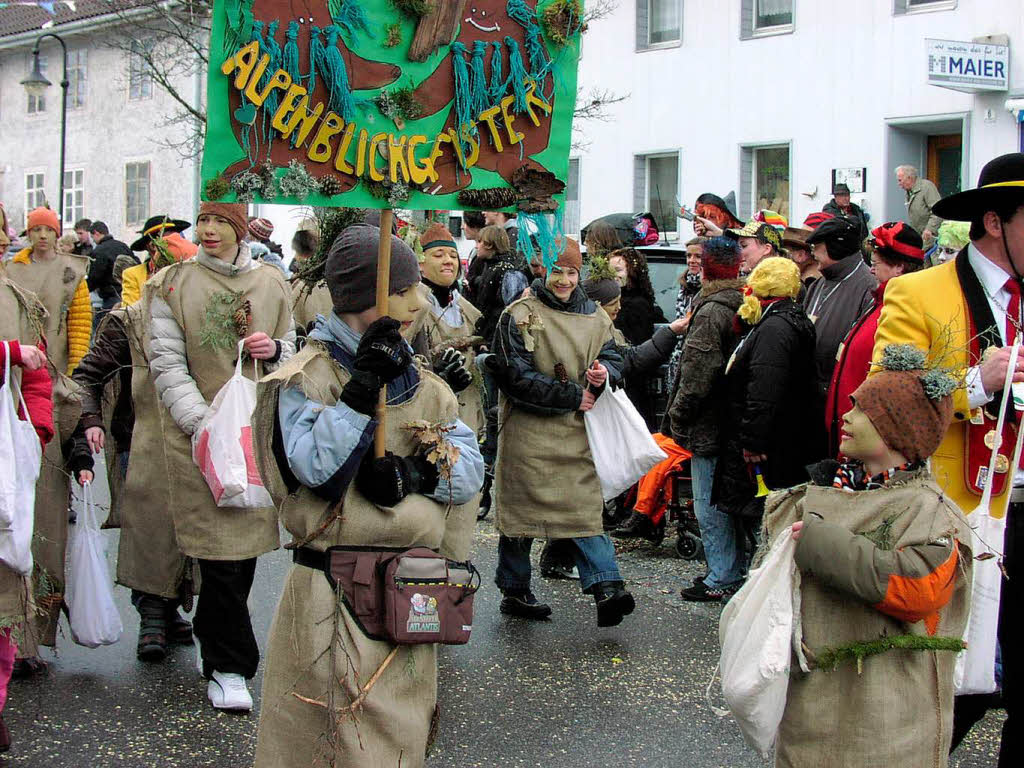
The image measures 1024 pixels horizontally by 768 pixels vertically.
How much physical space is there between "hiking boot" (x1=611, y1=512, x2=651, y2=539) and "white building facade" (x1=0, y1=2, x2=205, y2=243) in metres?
23.9

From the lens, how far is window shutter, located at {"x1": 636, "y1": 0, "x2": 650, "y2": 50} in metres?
23.0

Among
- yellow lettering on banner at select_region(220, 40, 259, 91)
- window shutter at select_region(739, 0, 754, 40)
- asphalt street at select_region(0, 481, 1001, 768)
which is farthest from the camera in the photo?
window shutter at select_region(739, 0, 754, 40)

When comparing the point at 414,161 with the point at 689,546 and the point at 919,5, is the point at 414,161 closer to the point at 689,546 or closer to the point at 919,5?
the point at 689,546

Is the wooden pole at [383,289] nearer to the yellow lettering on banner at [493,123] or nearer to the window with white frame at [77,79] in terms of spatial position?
the yellow lettering on banner at [493,123]

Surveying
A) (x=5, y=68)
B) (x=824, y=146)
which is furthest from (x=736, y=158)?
(x=5, y=68)

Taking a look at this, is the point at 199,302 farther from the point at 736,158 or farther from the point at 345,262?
the point at 736,158

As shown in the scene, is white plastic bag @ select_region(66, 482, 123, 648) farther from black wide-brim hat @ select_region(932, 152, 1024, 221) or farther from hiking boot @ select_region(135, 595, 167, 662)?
black wide-brim hat @ select_region(932, 152, 1024, 221)

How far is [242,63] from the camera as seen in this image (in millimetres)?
3459

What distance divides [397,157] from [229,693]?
9.00 feet

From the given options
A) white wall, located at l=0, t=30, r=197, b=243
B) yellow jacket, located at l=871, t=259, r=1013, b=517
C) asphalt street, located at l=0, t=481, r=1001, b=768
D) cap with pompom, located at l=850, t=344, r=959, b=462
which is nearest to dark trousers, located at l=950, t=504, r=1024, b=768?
yellow jacket, located at l=871, t=259, r=1013, b=517

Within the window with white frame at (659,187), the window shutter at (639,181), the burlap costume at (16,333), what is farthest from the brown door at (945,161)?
the burlap costume at (16,333)

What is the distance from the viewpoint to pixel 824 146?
20.2 meters

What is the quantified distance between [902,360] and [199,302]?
124 inches

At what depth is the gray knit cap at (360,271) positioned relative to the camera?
373 cm
